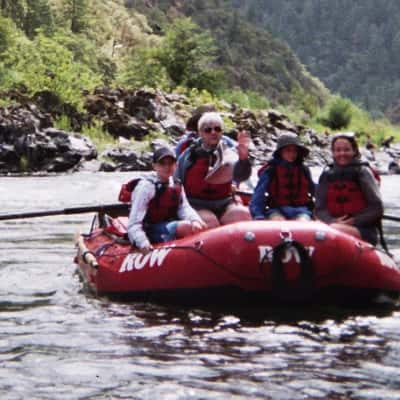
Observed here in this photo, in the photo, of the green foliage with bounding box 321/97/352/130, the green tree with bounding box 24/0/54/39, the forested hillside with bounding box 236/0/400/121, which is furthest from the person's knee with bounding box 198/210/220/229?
the forested hillside with bounding box 236/0/400/121

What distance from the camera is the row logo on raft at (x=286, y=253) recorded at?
17.7 feet

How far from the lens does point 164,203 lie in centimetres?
628

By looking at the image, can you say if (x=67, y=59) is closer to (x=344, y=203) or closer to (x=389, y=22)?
(x=344, y=203)

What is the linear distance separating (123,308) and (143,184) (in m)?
0.94

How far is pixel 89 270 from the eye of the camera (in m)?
6.53

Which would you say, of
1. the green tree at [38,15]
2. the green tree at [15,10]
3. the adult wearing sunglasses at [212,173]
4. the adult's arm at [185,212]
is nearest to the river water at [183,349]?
the adult's arm at [185,212]

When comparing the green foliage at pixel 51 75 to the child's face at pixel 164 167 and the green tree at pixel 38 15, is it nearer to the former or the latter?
the child's face at pixel 164 167

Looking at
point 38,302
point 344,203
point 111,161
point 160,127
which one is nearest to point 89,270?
point 38,302

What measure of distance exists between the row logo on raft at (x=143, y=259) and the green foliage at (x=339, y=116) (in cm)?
3725

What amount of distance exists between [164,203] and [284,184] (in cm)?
92

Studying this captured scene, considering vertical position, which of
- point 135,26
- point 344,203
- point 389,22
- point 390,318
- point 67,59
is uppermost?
point 389,22

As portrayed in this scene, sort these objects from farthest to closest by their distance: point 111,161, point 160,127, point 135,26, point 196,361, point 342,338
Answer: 1. point 135,26
2. point 160,127
3. point 111,161
4. point 342,338
5. point 196,361

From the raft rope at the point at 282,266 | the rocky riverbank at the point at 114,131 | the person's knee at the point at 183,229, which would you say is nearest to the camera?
the raft rope at the point at 282,266

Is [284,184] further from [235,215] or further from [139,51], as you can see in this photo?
[139,51]
